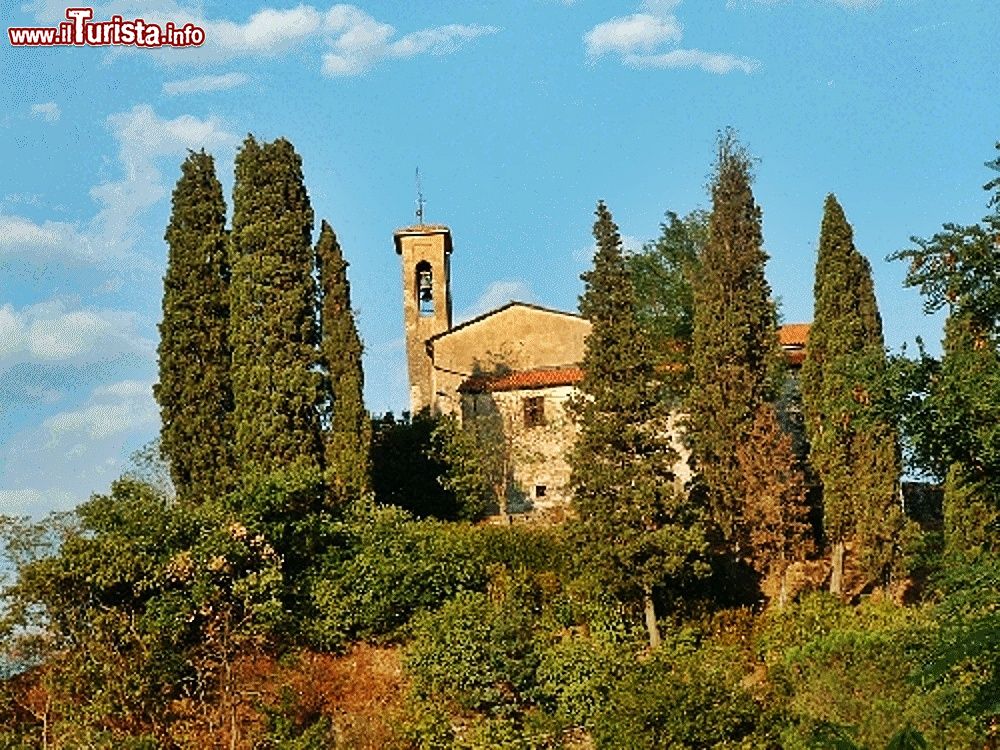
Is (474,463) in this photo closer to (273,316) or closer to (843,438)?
(273,316)

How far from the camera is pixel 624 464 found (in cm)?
2459

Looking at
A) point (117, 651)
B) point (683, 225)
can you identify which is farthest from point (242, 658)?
point (683, 225)

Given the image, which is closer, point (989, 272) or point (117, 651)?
point (989, 272)

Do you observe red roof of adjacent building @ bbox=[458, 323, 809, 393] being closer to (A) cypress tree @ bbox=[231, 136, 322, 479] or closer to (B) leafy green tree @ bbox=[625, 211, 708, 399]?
(B) leafy green tree @ bbox=[625, 211, 708, 399]

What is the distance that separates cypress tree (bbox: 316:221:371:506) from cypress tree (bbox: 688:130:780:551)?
739 centimetres

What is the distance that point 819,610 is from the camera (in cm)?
2356

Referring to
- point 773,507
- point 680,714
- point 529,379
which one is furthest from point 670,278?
point 680,714

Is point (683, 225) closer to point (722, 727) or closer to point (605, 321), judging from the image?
point (605, 321)

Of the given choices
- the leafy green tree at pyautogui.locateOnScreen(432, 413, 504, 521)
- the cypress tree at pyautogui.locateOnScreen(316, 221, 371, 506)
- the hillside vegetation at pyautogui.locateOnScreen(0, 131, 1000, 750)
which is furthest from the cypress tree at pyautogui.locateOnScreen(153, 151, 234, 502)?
the leafy green tree at pyautogui.locateOnScreen(432, 413, 504, 521)

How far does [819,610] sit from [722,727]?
18.2ft

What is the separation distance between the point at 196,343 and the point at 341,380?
142 inches

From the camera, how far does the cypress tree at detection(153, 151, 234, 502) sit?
27.4m

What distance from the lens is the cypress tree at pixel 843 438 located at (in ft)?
85.6

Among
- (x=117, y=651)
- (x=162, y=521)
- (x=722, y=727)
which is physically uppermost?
(x=162, y=521)
